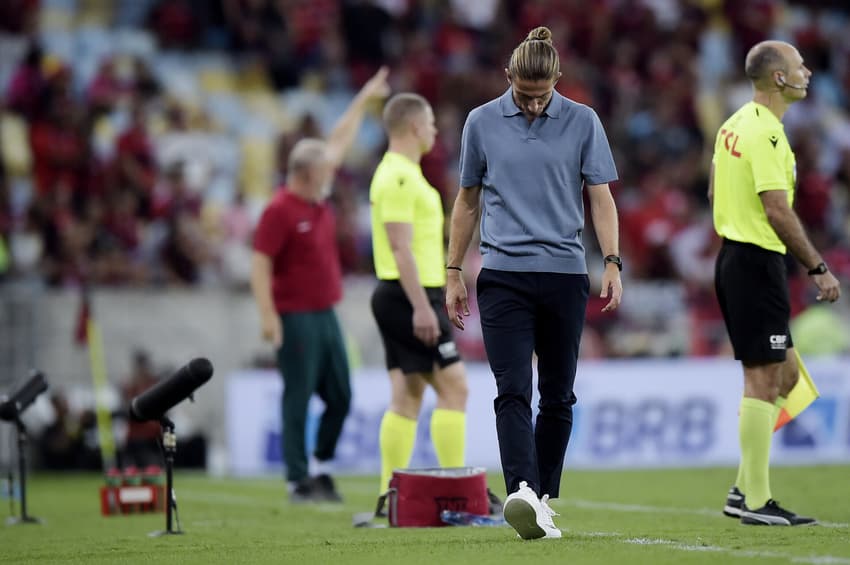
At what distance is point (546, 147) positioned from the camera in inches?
266

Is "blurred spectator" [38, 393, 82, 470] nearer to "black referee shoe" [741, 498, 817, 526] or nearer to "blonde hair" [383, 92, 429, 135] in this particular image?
"blonde hair" [383, 92, 429, 135]

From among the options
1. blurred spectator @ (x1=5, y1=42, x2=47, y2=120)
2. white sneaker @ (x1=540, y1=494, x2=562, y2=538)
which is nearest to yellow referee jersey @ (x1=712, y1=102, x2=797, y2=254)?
white sneaker @ (x1=540, y1=494, x2=562, y2=538)

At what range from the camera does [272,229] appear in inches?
413

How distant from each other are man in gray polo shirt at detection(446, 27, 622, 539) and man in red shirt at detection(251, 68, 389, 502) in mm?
3752

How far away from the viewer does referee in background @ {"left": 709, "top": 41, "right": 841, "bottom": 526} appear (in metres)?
7.66

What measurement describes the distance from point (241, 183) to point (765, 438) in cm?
1168

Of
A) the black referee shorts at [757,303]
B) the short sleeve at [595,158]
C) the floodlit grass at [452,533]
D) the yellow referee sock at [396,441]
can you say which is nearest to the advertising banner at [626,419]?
the floodlit grass at [452,533]

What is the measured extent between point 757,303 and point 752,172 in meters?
0.68

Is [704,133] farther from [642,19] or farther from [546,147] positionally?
[546,147]

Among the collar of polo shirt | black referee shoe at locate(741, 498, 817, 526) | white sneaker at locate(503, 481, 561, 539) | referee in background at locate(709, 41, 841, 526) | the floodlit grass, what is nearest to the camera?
the floodlit grass

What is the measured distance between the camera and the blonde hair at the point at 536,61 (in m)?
6.60

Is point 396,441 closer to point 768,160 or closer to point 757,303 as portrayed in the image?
point 757,303

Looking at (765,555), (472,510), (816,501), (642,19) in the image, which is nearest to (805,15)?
(642,19)

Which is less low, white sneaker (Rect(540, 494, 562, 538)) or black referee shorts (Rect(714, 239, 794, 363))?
black referee shorts (Rect(714, 239, 794, 363))
